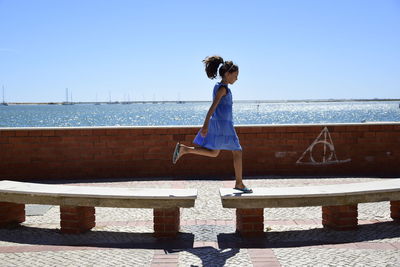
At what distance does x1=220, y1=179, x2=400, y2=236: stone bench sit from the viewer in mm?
5177

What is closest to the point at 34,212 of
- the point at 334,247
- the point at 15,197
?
the point at 15,197

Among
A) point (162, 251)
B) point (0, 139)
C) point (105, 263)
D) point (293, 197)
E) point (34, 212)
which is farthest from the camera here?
point (0, 139)

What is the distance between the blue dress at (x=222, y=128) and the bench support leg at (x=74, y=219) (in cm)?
167

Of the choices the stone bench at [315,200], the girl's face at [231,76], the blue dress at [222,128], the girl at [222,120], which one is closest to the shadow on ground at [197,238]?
the stone bench at [315,200]

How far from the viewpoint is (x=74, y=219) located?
219 inches

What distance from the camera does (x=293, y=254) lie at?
4.63 meters

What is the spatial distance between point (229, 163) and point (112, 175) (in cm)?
244

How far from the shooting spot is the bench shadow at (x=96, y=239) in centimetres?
506

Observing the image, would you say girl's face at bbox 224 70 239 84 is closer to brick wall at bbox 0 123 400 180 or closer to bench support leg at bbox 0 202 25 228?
bench support leg at bbox 0 202 25 228

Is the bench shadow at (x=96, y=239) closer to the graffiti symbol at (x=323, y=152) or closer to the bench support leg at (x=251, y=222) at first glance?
the bench support leg at (x=251, y=222)

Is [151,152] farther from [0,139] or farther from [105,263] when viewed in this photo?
[105,263]

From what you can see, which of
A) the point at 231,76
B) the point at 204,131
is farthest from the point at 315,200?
the point at 231,76

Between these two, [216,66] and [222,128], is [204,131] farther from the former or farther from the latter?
[216,66]

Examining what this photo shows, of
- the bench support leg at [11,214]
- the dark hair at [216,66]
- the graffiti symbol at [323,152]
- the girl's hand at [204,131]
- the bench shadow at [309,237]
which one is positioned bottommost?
the bench shadow at [309,237]
